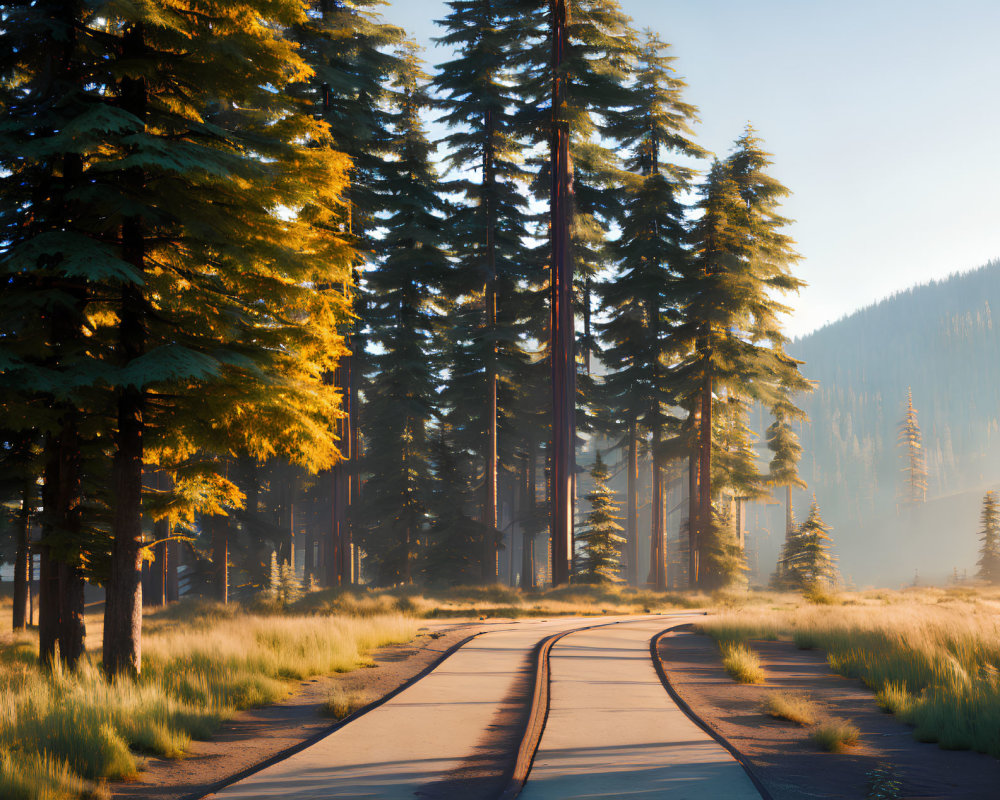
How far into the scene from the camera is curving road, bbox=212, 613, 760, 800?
5.73 metres

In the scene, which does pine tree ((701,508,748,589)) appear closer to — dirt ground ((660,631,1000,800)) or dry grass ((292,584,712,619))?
dry grass ((292,584,712,619))

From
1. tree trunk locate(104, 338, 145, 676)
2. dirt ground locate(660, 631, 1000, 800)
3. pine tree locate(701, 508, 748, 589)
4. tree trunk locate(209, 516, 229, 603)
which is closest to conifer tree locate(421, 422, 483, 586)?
tree trunk locate(209, 516, 229, 603)

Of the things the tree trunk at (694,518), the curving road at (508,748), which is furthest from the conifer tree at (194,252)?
the tree trunk at (694,518)

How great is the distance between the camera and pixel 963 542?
413 feet

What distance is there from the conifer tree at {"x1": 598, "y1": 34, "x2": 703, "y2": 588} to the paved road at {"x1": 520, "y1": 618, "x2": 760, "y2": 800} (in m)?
24.2

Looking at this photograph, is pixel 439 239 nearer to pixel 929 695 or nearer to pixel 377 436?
pixel 377 436

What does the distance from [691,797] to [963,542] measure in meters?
147

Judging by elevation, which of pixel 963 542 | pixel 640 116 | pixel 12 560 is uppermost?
pixel 640 116

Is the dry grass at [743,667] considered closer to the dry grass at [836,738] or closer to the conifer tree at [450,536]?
the dry grass at [836,738]

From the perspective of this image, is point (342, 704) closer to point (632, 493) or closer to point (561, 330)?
point (561, 330)

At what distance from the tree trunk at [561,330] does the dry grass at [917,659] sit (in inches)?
384

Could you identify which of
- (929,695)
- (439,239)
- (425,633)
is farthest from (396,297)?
(929,695)

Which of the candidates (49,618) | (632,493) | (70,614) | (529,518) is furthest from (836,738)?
(632,493)

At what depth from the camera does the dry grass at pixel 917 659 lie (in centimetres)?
775
